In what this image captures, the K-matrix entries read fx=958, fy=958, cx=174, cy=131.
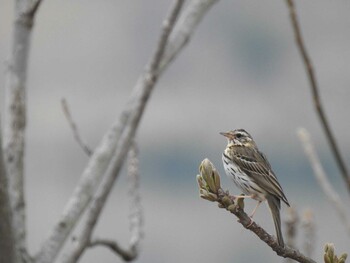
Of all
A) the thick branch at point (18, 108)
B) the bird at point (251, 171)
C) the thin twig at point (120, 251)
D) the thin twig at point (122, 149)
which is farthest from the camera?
the thin twig at point (120, 251)

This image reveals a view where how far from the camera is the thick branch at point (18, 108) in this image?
13.7 ft

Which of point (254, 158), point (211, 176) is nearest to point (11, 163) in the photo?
point (254, 158)

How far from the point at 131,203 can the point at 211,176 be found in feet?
7.50

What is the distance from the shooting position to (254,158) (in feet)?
12.5

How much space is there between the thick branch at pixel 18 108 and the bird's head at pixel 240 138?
97 cm

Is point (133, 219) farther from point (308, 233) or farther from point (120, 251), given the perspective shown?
point (308, 233)

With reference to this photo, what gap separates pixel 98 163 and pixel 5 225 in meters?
1.00

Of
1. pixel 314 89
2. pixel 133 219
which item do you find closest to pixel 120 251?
pixel 133 219

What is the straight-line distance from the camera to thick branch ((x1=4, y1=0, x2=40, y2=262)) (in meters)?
4.18

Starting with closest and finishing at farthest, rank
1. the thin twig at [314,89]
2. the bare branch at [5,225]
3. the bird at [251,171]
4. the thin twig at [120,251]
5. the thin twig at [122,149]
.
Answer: the thin twig at [314,89] < the bare branch at [5,225] < the bird at [251,171] < the thin twig at [122,149] < the thin twig at [120,251]

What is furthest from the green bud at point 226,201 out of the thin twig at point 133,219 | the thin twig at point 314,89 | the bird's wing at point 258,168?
the thin twig at point 133,219

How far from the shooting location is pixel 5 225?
345 centimetres

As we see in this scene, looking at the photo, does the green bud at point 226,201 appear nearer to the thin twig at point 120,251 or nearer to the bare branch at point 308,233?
the bare branch at point 308,233

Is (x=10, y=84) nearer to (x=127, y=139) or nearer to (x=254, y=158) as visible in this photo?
(x=127, y=139)
